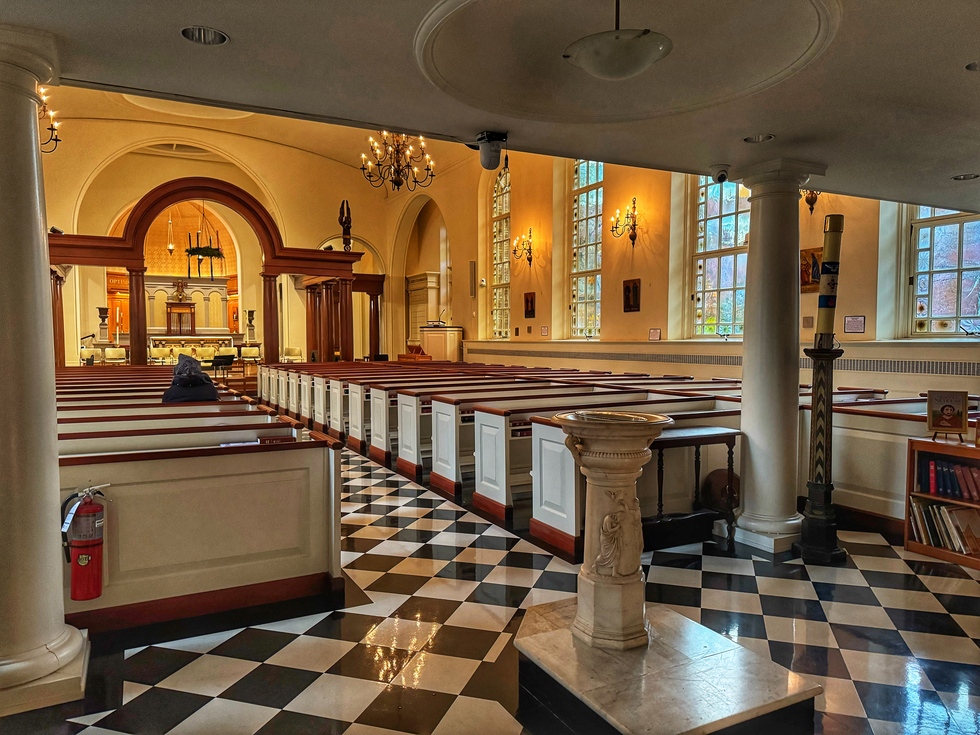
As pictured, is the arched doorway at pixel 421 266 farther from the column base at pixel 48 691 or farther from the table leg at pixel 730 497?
the column base at pixel 48 691

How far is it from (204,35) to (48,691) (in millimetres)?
2406

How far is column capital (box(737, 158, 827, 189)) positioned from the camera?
3.88 metres

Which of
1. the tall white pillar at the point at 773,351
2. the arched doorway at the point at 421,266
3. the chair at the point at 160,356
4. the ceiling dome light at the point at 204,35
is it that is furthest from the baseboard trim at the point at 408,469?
the chair at the point at 160,356

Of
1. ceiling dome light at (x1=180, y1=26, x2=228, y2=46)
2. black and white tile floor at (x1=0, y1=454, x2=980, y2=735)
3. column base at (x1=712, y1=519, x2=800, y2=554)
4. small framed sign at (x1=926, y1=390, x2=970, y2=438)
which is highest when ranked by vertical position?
ceiling dome light at (x1=180, y1=26, x2=228, y2=46)

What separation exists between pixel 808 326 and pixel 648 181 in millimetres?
3761

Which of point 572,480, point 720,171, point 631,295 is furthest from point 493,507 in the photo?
point 631,295

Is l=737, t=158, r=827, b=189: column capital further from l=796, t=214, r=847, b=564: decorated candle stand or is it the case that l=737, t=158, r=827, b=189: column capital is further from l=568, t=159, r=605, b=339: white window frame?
l=568, t=159, r=605, b=339: white window frame

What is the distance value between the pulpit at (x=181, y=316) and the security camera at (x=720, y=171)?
17.4 metres

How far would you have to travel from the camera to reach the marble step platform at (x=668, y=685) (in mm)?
1890

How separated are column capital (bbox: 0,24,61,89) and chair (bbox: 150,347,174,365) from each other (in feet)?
50.7

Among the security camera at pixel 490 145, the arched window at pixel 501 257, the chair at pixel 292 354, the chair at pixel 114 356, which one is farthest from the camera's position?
the chair at pixel 292 354

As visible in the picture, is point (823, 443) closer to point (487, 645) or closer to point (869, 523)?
point (869, 523)

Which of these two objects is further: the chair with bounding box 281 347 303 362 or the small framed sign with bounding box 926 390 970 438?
the chair with bounding box 281 347 303 362

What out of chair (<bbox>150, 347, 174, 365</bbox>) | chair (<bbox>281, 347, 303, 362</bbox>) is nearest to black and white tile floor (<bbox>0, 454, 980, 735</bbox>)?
chair (<bbox>150, 347, 174, 365</bbox>)
